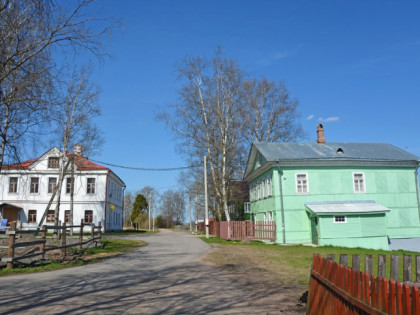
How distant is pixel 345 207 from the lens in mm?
25703

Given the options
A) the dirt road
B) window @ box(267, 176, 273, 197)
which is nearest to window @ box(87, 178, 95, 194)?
window @ box(267, 176, 273, 197)

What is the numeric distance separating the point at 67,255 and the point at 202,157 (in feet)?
61.3

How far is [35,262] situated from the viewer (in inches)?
480

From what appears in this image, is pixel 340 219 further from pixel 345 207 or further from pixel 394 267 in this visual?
pixel 394 267

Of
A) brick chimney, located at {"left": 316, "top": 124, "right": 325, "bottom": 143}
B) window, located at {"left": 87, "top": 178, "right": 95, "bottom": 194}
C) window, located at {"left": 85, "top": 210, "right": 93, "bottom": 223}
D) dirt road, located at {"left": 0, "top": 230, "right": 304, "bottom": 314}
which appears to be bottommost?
dirt road, located at {"left": 0, "top": 230, "right": 304, "bottom": 314}

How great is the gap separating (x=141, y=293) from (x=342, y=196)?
22.9 m

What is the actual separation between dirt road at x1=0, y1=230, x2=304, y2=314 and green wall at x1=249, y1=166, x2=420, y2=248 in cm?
1616

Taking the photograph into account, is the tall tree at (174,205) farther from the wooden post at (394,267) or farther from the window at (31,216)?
the wooden post at (394,267)

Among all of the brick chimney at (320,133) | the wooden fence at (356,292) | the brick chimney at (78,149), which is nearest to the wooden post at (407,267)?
the wooden fence at (356,292)

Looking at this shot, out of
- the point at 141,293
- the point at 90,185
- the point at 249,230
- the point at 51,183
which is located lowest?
the point at 141,293

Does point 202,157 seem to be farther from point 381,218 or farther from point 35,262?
point 35,262

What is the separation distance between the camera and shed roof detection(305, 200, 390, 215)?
2495 cm

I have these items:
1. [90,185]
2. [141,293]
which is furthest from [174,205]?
[141,293]

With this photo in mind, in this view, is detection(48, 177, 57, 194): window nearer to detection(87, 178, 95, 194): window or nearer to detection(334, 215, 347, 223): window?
detection(87, 178, 95, 194): window
